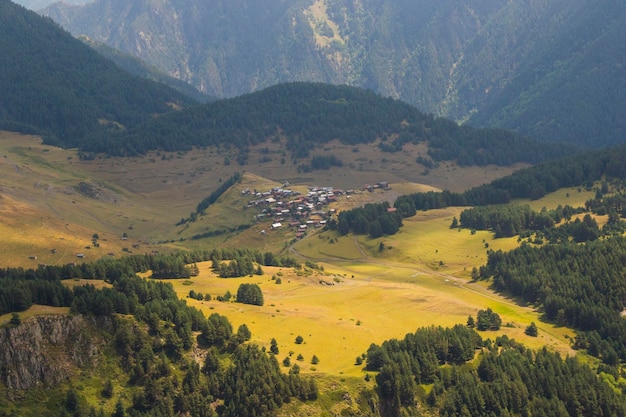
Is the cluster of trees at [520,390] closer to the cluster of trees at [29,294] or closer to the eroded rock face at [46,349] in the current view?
the eroded rock face at [46,349]

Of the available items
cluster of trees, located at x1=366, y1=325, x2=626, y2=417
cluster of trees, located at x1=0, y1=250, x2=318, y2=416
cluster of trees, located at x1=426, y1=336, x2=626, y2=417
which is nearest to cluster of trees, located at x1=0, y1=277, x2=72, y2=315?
cluster of trees, located at x1=0, y1=250, x2=318, y2=416

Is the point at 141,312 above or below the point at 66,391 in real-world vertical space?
above

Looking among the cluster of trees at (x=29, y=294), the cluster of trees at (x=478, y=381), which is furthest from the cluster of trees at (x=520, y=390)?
the cluster of trees at (x=29, y=294)

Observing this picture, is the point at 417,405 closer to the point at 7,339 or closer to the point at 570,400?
the point at 570,400

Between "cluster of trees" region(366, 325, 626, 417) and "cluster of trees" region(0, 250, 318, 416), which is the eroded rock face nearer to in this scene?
"cluster of trees" region(0, 250, 318, 416)

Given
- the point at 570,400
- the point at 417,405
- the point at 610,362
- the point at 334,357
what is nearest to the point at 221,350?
the point at 334,357

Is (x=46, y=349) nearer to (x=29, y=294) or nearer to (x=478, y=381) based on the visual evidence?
(x=29, y=294)

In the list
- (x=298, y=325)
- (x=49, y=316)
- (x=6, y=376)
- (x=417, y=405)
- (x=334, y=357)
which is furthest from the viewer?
(x=298, y=325)

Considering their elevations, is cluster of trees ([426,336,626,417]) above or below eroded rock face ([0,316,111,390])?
below
